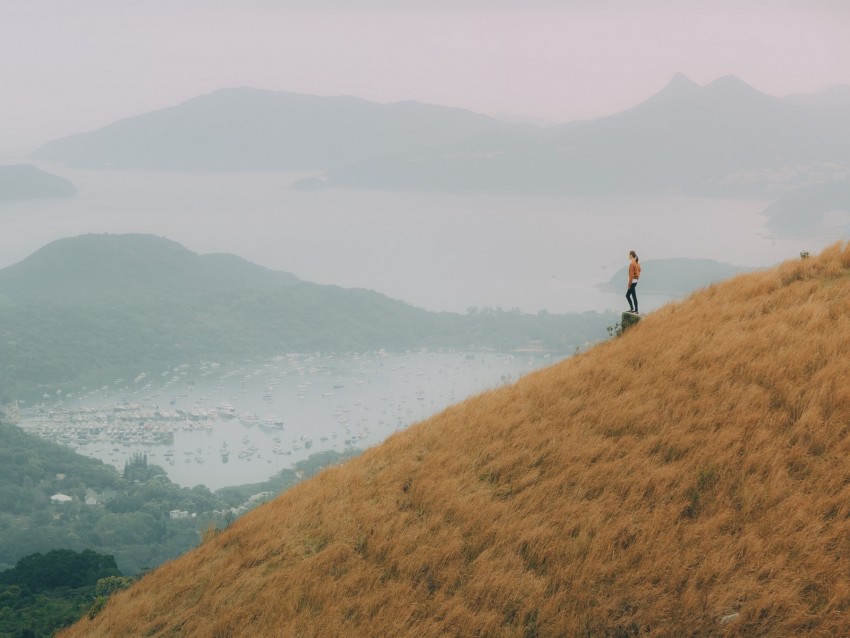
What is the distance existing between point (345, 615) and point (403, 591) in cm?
84

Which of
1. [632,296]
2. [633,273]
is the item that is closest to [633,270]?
[633,273]

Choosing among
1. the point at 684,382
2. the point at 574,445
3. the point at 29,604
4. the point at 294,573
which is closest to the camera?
the point at 294,573

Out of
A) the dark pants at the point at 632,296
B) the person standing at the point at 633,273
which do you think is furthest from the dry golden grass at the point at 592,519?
the dark pants at the point at 632,296

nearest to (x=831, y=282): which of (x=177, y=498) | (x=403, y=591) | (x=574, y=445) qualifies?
(x=574, y=445)

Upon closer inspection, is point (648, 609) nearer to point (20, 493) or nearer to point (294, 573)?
point (294, 573)

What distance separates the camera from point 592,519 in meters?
9.52

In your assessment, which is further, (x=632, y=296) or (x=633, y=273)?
(x=632, y=296)

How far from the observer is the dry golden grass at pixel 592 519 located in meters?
8.22

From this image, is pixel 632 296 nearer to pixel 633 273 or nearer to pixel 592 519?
pixel 633 273

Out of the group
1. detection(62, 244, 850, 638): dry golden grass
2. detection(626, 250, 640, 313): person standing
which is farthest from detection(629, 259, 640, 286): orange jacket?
detection(62, 244, 850, 638): dry golden grass

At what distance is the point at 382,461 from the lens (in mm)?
14102

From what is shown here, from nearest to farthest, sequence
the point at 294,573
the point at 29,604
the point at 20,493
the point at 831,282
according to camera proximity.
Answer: the point at 294,573 → the point at 831,282 → the point at 29,604 → the point at 20,493

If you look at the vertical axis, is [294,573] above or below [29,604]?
above

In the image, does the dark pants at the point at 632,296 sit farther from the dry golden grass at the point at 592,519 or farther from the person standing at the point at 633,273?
the dry golden grass at the point at 592,519
